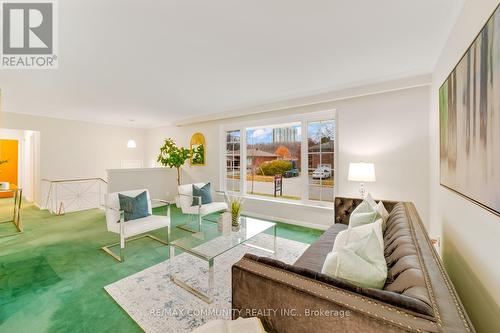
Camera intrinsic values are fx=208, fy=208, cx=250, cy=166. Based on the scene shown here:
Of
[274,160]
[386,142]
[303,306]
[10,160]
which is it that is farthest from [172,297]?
[10,160]

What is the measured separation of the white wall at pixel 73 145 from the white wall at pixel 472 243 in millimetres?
7662

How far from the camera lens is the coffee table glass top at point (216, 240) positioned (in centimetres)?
214

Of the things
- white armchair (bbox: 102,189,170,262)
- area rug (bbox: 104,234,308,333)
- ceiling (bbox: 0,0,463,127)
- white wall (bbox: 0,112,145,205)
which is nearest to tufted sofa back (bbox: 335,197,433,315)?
area rug (bbox: 104,234,308,333)

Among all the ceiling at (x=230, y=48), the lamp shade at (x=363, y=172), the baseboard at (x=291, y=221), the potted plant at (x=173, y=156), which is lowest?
the baseboard at (x=291, y=221)

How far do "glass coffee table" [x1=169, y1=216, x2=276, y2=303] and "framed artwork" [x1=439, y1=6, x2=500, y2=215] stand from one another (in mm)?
1984

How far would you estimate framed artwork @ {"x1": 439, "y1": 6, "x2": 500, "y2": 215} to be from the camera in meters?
1.00

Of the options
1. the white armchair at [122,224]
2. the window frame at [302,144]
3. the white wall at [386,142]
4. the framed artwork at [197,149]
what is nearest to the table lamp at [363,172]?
the white wall at [386,142]

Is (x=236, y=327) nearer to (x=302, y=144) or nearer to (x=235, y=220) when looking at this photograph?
(x=235, y=220)

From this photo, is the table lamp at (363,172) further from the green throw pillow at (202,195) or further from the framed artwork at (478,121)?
the green throw pillow at (202,195)

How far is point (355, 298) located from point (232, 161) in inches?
184

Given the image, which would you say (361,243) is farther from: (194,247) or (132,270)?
(132,270)

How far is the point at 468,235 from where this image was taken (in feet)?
4.65

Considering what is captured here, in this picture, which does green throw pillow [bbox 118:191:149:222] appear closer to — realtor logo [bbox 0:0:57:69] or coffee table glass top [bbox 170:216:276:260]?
coffee table glass top [bbox 170:216:276:260]

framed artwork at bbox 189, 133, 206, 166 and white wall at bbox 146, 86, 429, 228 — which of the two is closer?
white wall at bbox 146, 86, 429, 228
